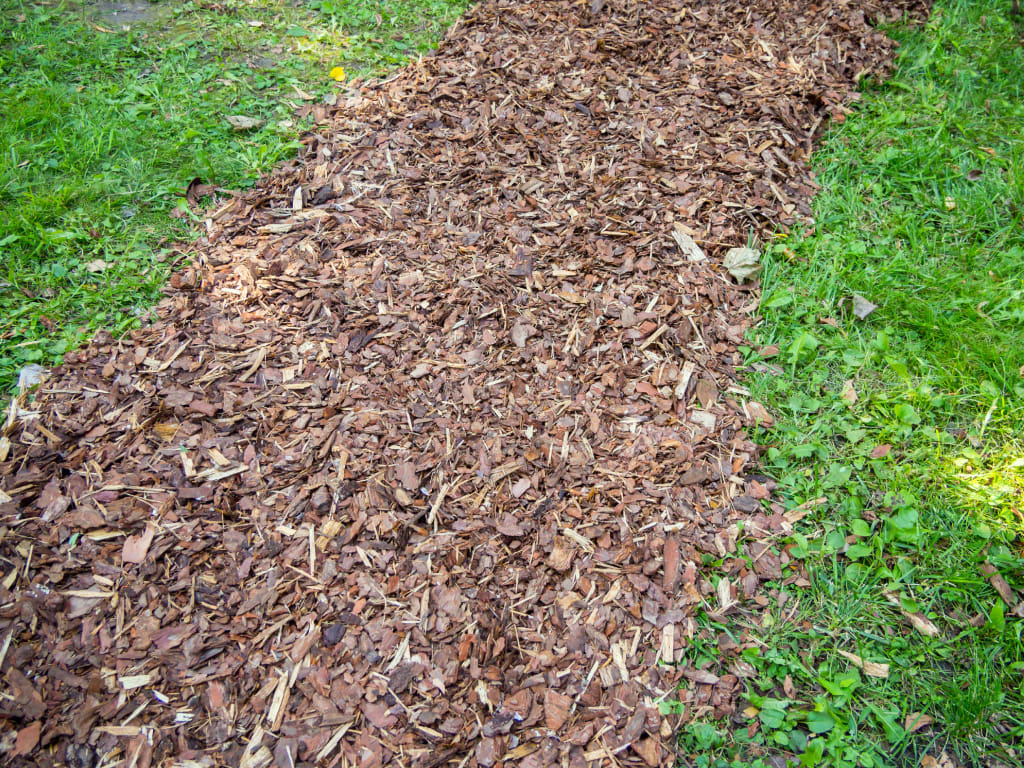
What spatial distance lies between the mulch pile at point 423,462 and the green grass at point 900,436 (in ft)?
0.57

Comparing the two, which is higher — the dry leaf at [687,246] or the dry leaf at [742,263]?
the dry leaf at [687,246]

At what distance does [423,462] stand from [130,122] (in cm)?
292

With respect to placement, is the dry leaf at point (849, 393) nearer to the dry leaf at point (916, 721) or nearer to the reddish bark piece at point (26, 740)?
the dry leaf at point (916, 721)

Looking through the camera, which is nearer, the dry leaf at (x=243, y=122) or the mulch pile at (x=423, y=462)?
the mulch pile at (x=423, y=462)

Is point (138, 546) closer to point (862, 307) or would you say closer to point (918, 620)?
point (918, 620)

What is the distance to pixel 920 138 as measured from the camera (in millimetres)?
3850

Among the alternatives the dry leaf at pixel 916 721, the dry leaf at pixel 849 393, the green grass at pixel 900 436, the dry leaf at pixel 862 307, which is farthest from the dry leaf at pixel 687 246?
the dry leaf at pixel 916 721

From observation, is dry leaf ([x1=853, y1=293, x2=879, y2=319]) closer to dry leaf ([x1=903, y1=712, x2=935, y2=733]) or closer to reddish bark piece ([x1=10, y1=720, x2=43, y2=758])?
dry leaf ([x1=903, y1=712, x2=935, y2=733])

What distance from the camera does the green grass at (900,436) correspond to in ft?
7.26

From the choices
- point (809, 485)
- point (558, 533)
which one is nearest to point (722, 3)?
point (809, 485)

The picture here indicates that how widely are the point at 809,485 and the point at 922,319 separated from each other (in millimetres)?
1136

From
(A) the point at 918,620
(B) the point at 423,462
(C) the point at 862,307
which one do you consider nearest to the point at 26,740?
(B) the point at 423,462

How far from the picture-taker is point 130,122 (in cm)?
392

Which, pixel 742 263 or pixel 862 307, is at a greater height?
pixel 742 263
